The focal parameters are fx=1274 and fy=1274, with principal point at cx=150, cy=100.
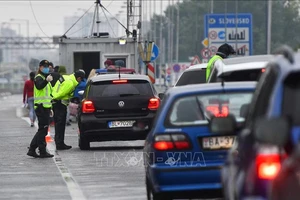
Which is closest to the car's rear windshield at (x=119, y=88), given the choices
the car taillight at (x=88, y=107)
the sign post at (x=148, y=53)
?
the car taillight at (x=88, y=107)

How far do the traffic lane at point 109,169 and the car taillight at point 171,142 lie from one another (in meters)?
2.14

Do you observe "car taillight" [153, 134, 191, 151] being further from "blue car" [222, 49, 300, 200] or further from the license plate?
the license plate

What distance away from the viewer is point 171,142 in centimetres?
1159

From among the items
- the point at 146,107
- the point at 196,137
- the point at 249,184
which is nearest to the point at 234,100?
the point at 196,137

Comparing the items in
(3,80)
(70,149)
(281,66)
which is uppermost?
(281,66)

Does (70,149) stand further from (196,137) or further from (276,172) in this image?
(276,172)

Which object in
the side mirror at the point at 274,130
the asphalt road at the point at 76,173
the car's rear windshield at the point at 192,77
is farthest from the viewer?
the car's rear windshield at the point at 192,77

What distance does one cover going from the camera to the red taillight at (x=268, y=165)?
22.7ft

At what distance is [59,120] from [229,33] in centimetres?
3789

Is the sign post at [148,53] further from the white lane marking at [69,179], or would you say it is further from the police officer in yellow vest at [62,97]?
the white lane marking at [69,179]

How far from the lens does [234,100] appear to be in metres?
11.8

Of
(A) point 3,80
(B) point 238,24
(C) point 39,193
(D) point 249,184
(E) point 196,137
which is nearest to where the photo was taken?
(D) point 249,184

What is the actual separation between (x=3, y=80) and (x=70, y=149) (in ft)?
506

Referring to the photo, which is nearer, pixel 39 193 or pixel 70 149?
pixel 39 193
